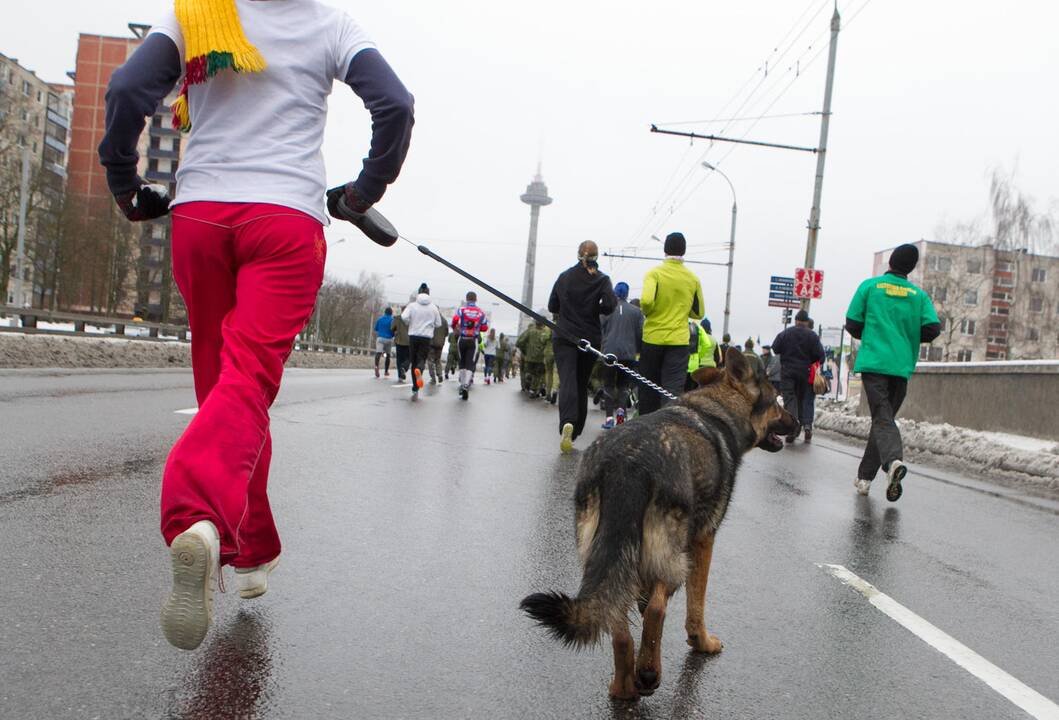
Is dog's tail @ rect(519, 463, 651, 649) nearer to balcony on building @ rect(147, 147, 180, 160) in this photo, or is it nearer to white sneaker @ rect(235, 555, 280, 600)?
white sneaker @ rect(235, 555, 280, 600)

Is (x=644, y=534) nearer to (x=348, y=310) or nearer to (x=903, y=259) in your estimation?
(x=903, y=259)

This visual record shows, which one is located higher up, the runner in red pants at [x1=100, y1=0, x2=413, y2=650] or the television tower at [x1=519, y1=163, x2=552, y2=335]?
the television tower at [x1=519, y1=163, x2=552, y2=335]

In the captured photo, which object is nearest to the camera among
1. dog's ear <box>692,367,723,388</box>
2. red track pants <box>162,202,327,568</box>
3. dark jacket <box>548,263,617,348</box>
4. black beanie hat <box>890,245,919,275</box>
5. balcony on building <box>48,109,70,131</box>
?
red track pants <box>162,202,327,568</box>

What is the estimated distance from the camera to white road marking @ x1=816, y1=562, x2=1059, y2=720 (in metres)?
3.00

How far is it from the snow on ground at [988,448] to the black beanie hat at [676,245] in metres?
4.66

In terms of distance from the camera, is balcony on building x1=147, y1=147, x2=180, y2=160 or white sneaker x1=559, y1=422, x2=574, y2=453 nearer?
white sneaker x1=559, y1=422, x2=574, y2=453

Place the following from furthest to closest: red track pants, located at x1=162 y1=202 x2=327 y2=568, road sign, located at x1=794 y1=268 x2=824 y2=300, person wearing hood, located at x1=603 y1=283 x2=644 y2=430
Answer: road sign, located at x1=794 y1=268 x2=824 y2=300, person wearing hood, located at x1=603 y1=283 x2=644 y2=430, red track pants, located at x1=162 y1=202 x2=327 y2=568

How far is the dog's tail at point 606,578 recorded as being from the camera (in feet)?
8.22

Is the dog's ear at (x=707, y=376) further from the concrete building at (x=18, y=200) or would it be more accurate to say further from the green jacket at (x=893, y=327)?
the concrete building at (x=18, y=200)

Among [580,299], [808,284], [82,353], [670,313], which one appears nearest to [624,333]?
[580,299]

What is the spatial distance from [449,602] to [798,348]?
38.1 feet

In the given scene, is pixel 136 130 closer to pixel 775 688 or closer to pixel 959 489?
pixel 775 688

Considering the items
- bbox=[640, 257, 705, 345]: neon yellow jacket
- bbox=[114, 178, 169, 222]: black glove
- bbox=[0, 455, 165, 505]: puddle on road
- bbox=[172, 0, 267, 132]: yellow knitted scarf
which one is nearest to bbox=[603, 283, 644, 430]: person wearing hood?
bbox=[640, 257, 705, 345]: neon yellow jacket

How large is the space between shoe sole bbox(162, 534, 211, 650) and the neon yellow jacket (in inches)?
278
